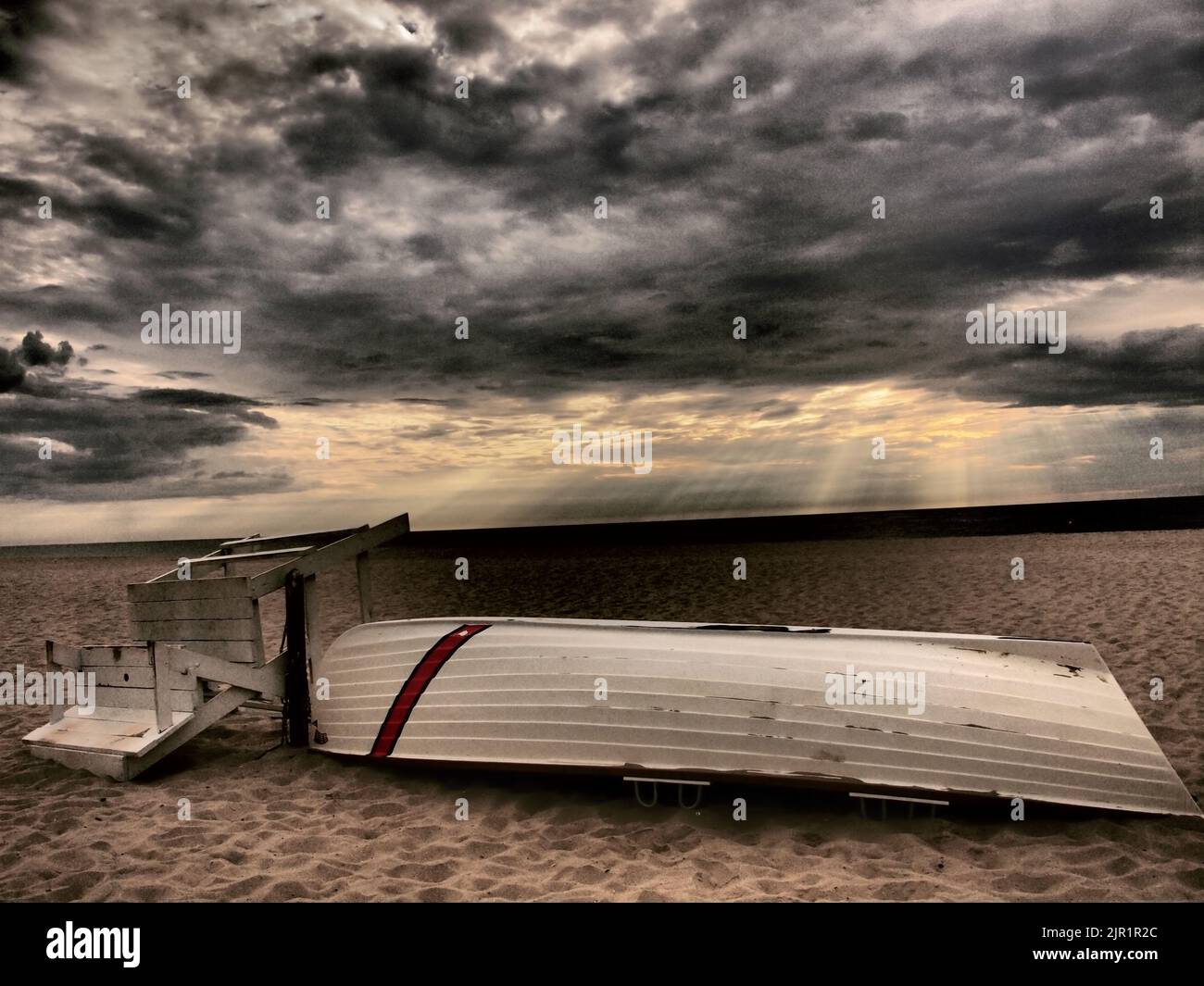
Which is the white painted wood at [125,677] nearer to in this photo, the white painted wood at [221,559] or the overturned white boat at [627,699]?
the overturned white boat at [627,699]

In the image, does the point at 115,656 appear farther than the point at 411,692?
Yes

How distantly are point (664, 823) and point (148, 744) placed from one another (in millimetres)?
3651

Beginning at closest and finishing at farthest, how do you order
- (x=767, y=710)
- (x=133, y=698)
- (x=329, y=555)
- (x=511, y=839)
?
(x=511, y=839)
(x=767, y=710)
(x=329, y=555)
(x=133, y=698)

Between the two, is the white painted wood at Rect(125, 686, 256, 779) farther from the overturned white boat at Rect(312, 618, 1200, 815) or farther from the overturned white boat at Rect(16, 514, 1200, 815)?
the overturned white boat at Rect(312, 618, 1200, 815)

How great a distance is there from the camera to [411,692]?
525cm

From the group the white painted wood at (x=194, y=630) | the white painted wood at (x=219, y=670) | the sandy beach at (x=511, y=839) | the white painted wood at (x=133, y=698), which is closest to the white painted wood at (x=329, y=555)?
the white painted wood at (x=194, y=630)

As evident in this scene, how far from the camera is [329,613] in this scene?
44.3 ft

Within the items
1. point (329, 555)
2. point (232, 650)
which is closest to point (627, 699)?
point (329, 555)

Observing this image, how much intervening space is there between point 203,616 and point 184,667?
1.21 feet

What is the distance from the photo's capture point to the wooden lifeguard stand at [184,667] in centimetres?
547

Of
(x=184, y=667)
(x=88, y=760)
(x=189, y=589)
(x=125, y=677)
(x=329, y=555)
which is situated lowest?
(x=88, y=760)

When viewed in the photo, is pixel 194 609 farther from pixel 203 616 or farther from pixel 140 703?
pixel 140 703
